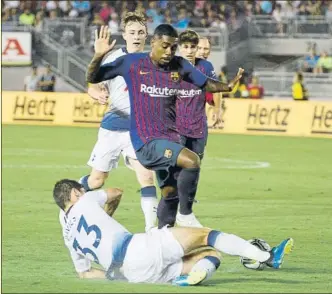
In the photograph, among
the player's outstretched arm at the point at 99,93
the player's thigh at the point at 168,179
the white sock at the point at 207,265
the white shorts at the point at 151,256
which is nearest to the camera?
the white shorts at the point at 151,256

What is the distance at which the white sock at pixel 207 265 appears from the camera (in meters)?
9.89

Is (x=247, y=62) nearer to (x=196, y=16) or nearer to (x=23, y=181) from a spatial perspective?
(x=196, y=16)

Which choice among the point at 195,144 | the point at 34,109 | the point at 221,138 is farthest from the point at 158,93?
the point at 34,109

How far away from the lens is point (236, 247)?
10.1m

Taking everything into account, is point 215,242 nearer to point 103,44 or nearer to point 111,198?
point 111,198

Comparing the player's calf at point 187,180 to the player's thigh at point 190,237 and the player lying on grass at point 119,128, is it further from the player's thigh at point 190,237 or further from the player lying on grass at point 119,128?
the player's thigh at point 190,237

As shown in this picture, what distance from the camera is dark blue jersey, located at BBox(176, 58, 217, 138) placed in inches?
549

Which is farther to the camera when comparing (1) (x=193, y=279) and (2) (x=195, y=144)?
(2) (x=195, y=144)

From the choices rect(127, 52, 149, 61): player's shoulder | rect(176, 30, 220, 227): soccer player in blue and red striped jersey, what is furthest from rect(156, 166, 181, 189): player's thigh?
rect(176, 30, 220, 227): soccer player in blue and red striped jersey

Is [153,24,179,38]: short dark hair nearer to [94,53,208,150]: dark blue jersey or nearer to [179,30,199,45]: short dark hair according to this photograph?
[94,53,208,150]: dark blue jersey

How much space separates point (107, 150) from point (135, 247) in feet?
14.1

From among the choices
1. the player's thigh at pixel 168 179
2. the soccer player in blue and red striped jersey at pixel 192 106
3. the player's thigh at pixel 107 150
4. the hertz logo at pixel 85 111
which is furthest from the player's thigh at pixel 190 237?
the hertz logo at pixel 85 111

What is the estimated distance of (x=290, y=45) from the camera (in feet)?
139

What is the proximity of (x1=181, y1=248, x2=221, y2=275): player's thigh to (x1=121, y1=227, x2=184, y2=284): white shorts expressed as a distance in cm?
13
